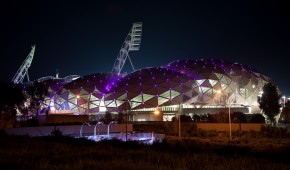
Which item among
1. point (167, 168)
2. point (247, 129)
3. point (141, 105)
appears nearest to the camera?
point (167, 168)

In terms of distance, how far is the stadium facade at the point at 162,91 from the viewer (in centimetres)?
7012

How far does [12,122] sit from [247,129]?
92.1ft

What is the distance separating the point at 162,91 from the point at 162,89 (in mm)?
529

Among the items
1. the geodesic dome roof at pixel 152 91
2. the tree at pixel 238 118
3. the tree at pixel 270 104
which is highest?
the geodesic dome roof at pixel 152 91

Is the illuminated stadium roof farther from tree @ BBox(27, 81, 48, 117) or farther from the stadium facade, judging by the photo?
tree @ BBox(27, 81, 48, 117)

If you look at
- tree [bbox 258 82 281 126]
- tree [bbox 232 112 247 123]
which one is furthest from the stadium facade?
tree [bbox 232 112 247 123]

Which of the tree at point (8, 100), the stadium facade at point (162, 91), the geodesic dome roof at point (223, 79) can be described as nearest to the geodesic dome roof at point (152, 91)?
the stadium facade at point (162, 91)

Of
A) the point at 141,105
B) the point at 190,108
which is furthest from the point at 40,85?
the point at 190,108

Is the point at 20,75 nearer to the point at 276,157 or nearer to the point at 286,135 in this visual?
the point at 286,135

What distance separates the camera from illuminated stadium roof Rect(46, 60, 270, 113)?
70.7 m

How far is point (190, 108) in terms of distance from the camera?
71.5 meters

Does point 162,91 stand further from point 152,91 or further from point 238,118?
point 238,118

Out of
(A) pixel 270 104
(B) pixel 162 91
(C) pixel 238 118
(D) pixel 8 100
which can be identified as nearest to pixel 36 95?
(D) pixel 8 100

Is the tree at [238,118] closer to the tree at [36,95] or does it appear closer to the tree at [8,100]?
the tree at [8,100]
